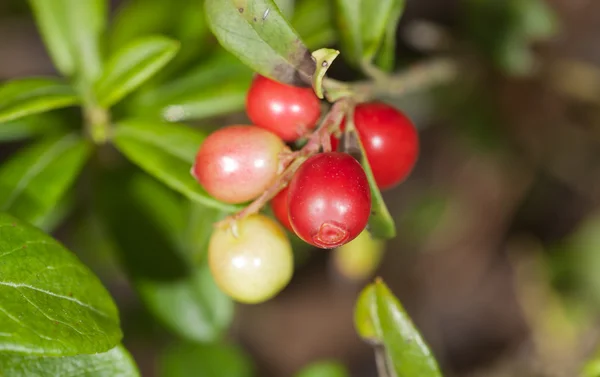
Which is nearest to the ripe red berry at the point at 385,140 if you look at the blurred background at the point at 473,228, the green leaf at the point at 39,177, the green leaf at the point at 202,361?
the green leaf at the point at 39,177

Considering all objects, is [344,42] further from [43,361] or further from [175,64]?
[43,361]

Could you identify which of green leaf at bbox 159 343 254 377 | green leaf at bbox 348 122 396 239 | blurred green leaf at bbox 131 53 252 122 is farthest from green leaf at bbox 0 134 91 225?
green leaf at bbox 159 343 254 377

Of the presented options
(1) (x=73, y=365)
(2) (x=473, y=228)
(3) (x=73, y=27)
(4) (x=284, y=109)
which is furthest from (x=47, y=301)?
(2) (x=473, y=228)

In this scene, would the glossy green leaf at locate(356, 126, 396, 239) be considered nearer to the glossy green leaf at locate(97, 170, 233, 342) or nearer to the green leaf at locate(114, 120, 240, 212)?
the green leaf at locate(114, 120, 240, 212)

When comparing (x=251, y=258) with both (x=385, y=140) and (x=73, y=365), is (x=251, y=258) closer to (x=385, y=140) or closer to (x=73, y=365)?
(x=385, y=140)

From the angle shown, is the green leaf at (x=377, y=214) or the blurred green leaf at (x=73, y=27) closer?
the green leaf at (x=377, y=214)

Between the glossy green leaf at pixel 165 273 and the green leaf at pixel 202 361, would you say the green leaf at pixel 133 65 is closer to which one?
the glossy green leaf at pixel 165 273
